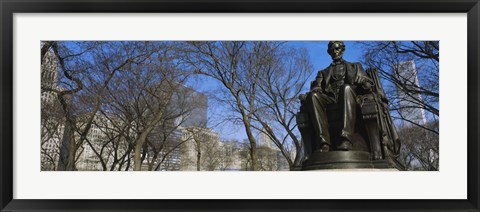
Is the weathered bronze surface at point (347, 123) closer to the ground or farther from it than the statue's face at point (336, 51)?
closer to the ground

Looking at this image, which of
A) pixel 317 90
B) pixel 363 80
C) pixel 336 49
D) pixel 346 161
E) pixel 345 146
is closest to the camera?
pixel 346 161

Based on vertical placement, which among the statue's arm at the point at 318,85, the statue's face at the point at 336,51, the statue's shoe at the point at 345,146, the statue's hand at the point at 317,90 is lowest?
the statue's shoe at the point at 345,146

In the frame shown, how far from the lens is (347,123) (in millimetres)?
7203

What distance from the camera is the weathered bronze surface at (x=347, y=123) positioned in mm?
7062

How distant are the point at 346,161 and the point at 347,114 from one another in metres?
0.71

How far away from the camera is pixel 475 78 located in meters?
5.01

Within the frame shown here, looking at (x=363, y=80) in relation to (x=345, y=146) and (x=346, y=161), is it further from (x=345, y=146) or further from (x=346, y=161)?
(x=346, y=161)

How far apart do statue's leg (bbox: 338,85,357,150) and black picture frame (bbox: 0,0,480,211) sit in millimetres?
2157

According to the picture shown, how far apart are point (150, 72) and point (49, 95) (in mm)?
4586
